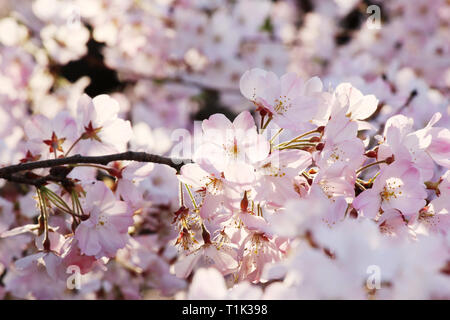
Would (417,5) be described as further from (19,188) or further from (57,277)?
(57,277)

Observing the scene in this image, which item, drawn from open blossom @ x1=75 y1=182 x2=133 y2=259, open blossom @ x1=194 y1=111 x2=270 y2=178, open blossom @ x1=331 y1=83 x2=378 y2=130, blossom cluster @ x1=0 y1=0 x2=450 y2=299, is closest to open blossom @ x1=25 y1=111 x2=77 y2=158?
blossom cluster @ x1=0 y1=0 x2=450 y2=299

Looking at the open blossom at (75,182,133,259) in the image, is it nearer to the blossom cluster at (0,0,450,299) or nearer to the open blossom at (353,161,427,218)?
the blossom cluster at (0,0,450,299)

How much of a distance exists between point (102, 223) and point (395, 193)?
63 cm

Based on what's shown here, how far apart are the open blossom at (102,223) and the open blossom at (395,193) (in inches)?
20.1

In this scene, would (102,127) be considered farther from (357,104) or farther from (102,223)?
(357,104)

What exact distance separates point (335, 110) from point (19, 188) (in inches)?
50.8

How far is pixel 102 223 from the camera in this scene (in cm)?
109

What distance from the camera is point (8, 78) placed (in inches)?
98.5

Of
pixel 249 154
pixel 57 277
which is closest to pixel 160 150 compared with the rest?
pixel 57 277

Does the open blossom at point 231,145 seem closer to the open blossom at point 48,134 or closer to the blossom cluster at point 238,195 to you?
the blossom cluster at point 238,195

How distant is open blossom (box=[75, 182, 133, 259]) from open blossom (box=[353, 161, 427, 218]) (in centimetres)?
51

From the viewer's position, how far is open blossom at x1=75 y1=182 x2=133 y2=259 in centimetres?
105

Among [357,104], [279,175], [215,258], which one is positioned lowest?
[215,258]

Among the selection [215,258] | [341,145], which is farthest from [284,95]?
[215,258]
